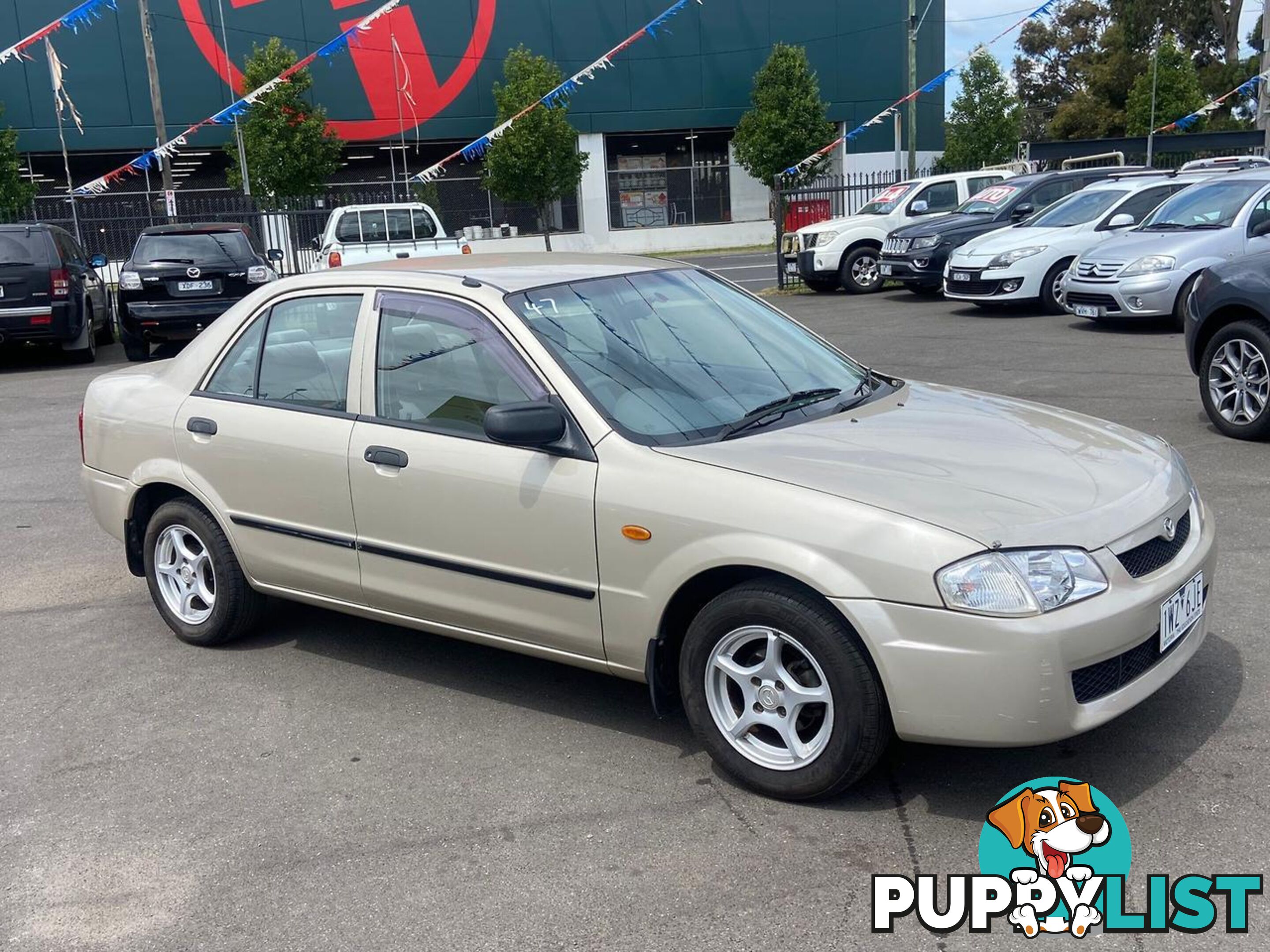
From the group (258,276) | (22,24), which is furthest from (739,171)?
(258,276)

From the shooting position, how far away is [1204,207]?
1359 centimetres

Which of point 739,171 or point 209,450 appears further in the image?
point 739,171

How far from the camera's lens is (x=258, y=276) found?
15852mm

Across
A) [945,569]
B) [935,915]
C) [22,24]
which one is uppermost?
[22,24]

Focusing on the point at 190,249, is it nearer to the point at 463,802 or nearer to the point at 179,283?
the point at 179,283

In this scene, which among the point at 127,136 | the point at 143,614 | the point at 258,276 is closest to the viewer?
the point at 143,614

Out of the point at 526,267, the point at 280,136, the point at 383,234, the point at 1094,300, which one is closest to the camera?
the point at 526,267

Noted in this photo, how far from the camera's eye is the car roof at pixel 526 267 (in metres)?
4.75

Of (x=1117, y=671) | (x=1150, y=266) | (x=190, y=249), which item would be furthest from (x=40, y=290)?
(x=1117, y=671)

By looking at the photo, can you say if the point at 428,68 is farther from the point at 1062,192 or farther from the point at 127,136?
the point at 1062,192

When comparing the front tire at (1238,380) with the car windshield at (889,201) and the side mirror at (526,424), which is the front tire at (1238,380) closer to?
the side mirror at (526,424)

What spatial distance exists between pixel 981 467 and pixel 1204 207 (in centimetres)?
1132

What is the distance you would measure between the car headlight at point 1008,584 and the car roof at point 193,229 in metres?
14.5

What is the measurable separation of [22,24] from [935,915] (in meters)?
37.4
